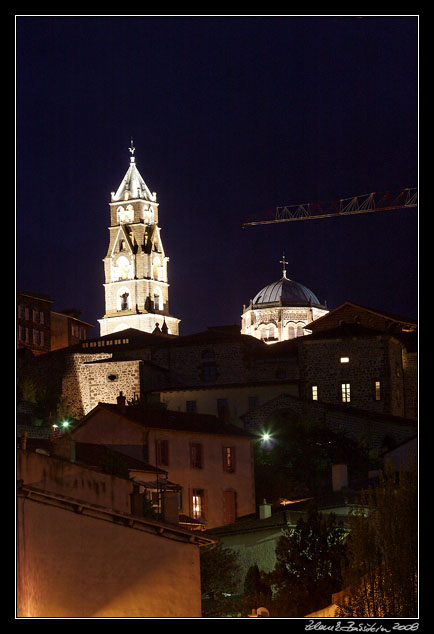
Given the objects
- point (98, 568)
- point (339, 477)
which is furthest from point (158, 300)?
point (98, 568)

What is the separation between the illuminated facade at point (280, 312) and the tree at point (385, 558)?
57.5 meters

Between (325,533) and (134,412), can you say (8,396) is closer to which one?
(325,533)

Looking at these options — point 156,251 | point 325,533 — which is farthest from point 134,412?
point 156,251

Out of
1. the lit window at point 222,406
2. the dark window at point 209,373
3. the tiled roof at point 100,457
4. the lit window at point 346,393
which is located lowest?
the tiled roof at point 100,457

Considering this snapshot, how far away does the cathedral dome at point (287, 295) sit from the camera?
95938 mm

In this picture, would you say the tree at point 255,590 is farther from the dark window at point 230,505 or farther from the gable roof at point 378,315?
the gable roof at point 378,315

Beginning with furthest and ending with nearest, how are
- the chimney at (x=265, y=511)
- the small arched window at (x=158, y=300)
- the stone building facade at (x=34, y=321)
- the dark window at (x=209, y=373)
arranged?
the small arched window at (x=158, y=300) < the stone building facade at (x=34, y=321) < the dark window at (x=209, y=373) < the chimney at (x=265, y=511)

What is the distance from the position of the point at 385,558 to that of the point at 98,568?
866cm

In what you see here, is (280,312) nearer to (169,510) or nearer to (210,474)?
(210,474)

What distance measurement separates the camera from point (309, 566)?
35.0 metres

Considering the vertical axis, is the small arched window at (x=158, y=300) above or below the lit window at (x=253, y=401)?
above

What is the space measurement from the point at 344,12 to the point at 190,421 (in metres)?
29.5

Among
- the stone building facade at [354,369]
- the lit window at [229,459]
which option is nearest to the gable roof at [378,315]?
the stone building facade at [354,369]

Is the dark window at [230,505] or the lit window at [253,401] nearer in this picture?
the dark window at [230,505]
